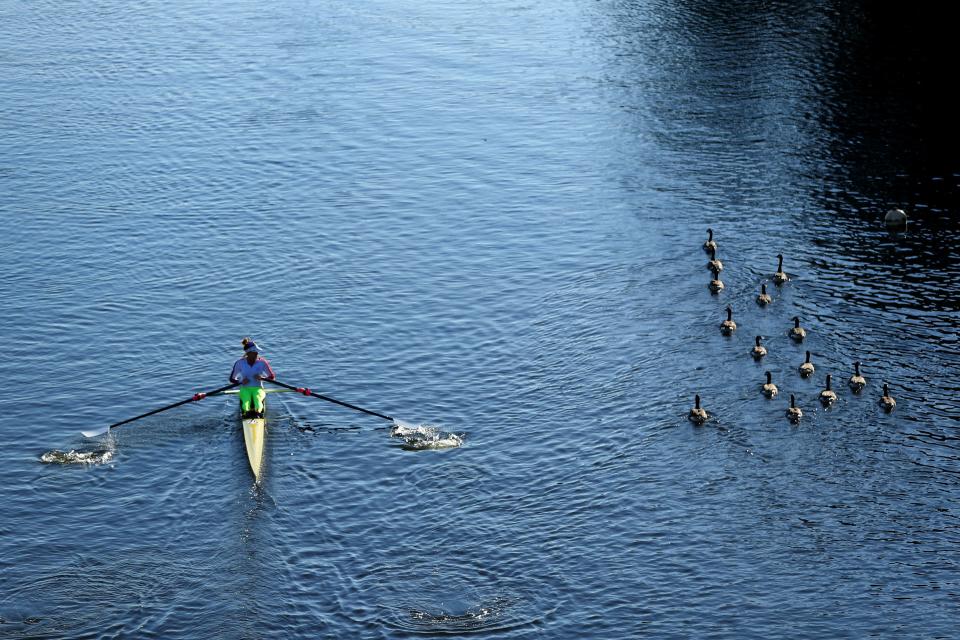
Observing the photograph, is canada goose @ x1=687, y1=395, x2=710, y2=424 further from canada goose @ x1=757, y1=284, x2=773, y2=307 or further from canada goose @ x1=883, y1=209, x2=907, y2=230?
canada goose @ x1=883, y1=209, x2=907, y2=230

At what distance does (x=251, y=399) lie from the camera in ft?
218

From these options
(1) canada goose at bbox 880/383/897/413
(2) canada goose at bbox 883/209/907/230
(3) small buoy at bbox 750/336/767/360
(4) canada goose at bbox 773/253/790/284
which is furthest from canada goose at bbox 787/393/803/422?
(2) canada goose at bbox 883/209/907/230

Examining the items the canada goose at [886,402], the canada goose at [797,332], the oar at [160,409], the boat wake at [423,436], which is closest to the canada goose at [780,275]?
the canada goose at [797,332]

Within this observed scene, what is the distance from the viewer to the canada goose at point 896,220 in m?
88.6

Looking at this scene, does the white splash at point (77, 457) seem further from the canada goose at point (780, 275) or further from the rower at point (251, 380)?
the canada goose at point (780, 275)

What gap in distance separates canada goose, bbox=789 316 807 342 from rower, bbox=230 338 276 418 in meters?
27.7

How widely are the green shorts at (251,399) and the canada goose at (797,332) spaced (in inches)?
1108

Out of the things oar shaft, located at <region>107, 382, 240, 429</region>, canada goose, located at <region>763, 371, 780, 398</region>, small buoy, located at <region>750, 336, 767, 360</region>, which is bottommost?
canada goose, located at <region>763, 371, 780, 398</region>

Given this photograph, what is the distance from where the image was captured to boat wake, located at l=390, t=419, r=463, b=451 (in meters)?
65.7

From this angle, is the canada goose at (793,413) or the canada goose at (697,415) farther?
the canada goose at (697,415)

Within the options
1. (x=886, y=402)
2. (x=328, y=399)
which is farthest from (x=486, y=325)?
(x=886, y=402)

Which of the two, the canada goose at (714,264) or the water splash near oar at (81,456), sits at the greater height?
the canada goose at (714,264)

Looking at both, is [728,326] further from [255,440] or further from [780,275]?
[255,440]

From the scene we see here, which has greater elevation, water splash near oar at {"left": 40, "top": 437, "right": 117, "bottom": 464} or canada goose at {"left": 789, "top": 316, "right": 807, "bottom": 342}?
canada goose at {"left": 789, "top": 316, "right": 807, "bottom": 342}
